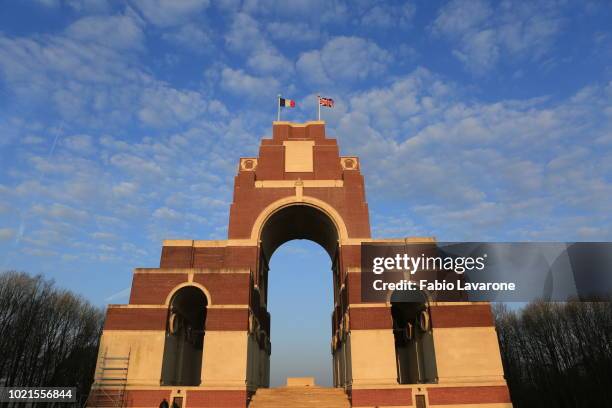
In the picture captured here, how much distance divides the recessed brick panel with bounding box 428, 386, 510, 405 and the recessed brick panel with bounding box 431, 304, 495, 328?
11.2ft

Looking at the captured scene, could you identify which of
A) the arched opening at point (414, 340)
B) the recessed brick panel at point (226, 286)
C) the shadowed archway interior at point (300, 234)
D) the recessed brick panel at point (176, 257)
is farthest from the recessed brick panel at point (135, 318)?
the arched opening at point (414, 340)

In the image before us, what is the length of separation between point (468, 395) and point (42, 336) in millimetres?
35405

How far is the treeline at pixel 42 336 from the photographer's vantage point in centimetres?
3428

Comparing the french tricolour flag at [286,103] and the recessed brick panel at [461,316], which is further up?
the french tricolour flag at [286,103]

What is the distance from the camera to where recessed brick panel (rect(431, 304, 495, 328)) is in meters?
24.8

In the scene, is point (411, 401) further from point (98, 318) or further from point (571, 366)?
point (98, 318)

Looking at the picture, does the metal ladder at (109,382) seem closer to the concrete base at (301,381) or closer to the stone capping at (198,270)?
the stone capping at (198,270)

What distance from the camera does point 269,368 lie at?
36344 millimetres

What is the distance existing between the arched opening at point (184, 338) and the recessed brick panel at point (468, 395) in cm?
1498

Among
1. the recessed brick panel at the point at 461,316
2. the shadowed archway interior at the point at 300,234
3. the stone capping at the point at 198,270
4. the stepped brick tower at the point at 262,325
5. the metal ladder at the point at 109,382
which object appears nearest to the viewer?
the metal ladder at the point at 109,382

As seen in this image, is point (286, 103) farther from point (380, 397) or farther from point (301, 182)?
point (380, 397)

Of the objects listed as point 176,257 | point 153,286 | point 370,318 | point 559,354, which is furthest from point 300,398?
point 559,354

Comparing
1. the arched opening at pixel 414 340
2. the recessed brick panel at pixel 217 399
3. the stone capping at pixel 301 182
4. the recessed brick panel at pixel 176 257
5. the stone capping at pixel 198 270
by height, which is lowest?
the recessed brick panel at pixel 217 399

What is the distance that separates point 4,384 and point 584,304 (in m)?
48.7
